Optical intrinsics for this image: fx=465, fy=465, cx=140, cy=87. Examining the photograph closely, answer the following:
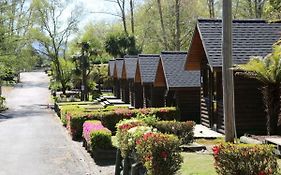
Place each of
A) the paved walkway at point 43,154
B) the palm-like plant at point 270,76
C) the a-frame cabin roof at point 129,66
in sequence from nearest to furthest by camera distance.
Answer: the paved walkway at point 43,154 < the palm-like plant at point 270,76 < the a-frame cabin roof at point 129,66

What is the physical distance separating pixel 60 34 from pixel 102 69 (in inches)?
292

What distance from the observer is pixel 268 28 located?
20266 millimetres

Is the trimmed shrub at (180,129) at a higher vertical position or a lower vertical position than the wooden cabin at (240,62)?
lower

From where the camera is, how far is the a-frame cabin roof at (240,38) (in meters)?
18.4

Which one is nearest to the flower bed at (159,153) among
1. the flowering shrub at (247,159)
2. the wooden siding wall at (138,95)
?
the flowering shrub at (247,159)

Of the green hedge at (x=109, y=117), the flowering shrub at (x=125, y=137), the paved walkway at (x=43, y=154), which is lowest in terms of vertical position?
the paved walkway at (x=43, y=154)

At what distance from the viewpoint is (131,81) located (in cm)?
3881

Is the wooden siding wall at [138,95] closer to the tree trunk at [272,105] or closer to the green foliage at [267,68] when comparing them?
the tree trunk at [272,105]

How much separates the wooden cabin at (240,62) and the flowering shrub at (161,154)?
8971mm

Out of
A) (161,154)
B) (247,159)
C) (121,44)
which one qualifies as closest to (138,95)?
(121,44)

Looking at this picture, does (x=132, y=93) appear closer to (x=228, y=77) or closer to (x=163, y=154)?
(x=228, y=77)

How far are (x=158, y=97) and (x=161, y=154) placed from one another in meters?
21.4

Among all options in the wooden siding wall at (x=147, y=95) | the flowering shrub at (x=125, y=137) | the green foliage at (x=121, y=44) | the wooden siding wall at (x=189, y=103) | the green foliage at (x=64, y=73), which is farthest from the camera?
the green foliage at (x=121, y=44)

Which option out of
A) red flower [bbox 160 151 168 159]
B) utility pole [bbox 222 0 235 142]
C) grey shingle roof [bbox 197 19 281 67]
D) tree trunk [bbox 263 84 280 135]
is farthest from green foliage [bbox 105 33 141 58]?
red flower [bbox 160 151 168 159]
